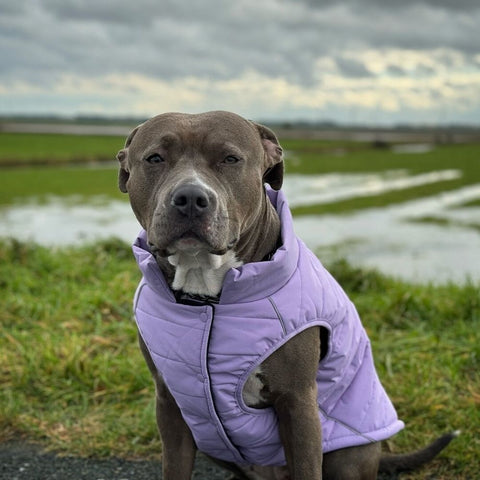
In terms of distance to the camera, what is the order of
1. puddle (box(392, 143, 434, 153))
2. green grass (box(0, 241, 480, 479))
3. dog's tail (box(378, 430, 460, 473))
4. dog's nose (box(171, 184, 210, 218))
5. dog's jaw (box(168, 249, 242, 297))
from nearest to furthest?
dog's nose (box(171, 184, 210, 218)), dog's jaw (box(168, 249, 242, 297)), dog's tail (box(378, 430, 460, 473)), green grass (box(0, 241, 480, 479)), puddle (box(392, 143, 434, 153))

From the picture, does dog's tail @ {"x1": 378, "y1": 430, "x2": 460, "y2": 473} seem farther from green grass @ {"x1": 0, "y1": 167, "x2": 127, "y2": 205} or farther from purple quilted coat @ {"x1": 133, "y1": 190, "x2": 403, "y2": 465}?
green grass @ {"x1": 0, "y1": 167, "x2": 127, "y2": 205}

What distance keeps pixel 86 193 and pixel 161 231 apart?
14537 mm

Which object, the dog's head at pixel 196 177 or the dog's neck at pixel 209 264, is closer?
the dog's head at pixel 196 177

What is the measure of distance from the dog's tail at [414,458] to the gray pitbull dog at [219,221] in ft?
2.81

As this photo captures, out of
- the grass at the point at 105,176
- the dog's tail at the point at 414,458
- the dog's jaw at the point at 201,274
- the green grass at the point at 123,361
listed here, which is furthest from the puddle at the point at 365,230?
the dog's jaw at the point at 201,274

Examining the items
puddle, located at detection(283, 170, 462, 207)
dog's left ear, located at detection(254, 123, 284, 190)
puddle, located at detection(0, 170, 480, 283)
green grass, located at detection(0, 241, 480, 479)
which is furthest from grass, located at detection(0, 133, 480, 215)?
dog's left ear, located at detection(254, 123, 284, 190)

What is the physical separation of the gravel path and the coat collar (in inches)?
52.2

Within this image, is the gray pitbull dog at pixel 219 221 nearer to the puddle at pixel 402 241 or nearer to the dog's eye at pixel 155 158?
the dog's eye at pixel 155 158

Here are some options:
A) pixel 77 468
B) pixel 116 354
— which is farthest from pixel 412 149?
pixel 77 468

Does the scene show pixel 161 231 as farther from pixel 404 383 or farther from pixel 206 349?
pixel 404 383

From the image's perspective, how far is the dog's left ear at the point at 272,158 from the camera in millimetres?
3180

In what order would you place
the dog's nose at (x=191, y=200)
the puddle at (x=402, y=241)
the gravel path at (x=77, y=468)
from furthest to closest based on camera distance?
the puddle at (x=402, y=241) → the gravel path at (x=77, y=468) → the dog's nose at (x=191, y=200)

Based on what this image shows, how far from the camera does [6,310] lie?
578 cm

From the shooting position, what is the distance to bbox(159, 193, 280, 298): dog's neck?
2927 mm
